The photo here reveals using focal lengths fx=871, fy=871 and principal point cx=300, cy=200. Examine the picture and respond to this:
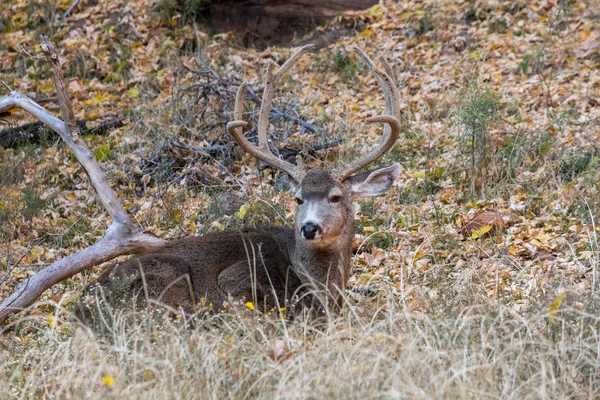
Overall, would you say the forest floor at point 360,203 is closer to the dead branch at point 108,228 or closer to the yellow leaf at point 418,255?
the yellow leaf at point 418,255

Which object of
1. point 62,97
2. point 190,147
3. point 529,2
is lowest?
point 190,147

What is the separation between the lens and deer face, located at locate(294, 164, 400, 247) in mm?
6438

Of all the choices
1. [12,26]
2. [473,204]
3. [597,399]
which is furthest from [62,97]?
[12,26]

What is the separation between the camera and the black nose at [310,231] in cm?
634

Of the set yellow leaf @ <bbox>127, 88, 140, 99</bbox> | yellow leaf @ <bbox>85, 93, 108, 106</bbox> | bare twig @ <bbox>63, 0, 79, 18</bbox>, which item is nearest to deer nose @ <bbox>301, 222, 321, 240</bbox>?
yellow leaf @ <bbox>127, 88, 140, 99</bbox>

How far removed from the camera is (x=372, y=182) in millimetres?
6953

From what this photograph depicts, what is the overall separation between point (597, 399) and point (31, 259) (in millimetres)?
5999

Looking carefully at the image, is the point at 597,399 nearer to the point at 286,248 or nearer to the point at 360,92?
the point at 286,248

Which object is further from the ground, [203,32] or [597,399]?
[203,32]

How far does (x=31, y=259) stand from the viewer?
28.6ft

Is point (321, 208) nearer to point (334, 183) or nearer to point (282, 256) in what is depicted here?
point (334, 183)

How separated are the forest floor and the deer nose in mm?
627

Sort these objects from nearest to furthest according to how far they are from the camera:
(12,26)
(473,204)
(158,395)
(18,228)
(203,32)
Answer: (158,395)
(473,204)
(18,228)
(203,32)
(12,26)

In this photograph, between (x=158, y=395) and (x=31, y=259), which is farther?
(x=31, y=259)
